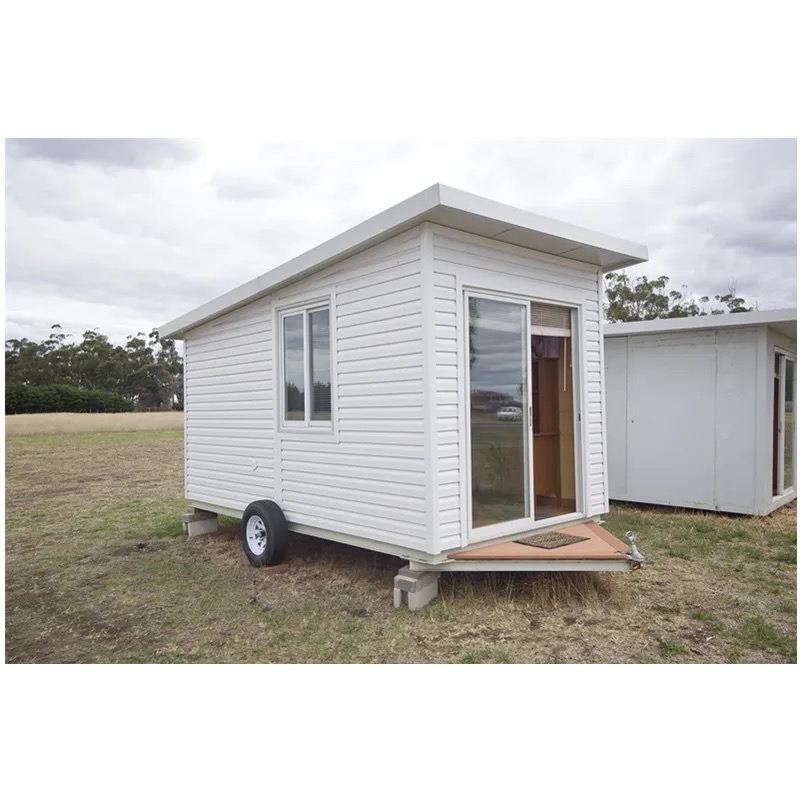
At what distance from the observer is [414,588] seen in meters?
4.27

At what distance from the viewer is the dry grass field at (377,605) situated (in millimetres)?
3779

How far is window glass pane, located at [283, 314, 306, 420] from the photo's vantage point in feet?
17.8

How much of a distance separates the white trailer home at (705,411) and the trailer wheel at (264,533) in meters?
4.62

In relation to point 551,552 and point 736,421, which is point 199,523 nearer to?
point 551,552

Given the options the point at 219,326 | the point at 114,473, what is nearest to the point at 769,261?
the point at 219,326

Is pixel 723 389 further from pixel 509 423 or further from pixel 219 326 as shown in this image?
pixel 219 326

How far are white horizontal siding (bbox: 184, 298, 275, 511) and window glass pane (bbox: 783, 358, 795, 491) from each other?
6.42 meters

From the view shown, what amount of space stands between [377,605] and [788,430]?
6268mm

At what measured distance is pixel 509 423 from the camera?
4.68m

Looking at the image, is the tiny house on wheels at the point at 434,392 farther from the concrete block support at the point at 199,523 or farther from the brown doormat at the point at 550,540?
the concrete block support at the point at 199,523

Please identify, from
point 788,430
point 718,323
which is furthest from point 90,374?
point 788,430

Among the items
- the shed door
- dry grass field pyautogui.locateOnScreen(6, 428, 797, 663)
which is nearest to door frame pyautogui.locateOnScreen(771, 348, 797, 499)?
dry grass field pyautogui.locateOnScreen(6, 428, 797, 663)

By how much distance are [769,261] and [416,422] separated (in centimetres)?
423

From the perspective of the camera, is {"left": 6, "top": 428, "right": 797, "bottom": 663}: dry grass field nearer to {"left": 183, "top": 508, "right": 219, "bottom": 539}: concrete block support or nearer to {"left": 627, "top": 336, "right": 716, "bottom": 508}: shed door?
{"left": 183, "top": 508, "right": 219, "bottom": 539}: concrete block support
